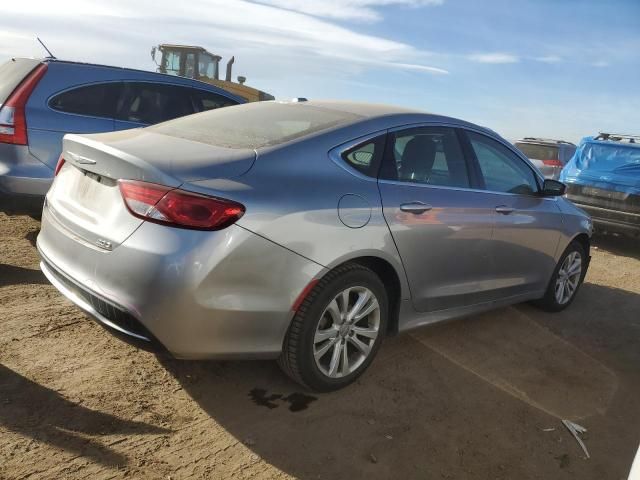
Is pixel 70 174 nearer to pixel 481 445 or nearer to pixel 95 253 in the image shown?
pixel 95 253

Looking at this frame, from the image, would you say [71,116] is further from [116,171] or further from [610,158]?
[610,158]

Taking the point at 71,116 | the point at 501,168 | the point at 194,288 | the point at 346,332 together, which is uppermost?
the point at 501,168

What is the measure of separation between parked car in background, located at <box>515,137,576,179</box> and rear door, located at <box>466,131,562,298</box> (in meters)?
7.62

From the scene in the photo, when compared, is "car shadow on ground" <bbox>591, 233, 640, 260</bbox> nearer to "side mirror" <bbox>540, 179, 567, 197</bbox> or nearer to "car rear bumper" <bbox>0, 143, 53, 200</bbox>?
"side mirror" <bbox>540, 179, 567, 197</bbox>

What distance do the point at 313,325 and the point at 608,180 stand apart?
6.77 m

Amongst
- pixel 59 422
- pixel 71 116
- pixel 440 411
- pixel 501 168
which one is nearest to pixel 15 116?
pixel 71 116

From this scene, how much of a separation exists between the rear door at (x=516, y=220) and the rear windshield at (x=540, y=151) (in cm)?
788

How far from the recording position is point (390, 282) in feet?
11.0

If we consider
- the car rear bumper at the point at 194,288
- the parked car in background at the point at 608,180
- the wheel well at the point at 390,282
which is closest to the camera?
the car rear bumper at the point at 194,288

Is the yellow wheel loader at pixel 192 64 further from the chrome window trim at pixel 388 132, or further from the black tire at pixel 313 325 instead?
the black tire at pixel 313 325

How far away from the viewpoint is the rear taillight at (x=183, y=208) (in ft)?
8.11

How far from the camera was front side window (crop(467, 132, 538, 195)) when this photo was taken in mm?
4016

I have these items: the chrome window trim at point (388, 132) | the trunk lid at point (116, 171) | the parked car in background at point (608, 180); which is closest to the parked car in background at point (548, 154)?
the parked car in background at point (608, 180)

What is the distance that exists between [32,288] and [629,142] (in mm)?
8125
